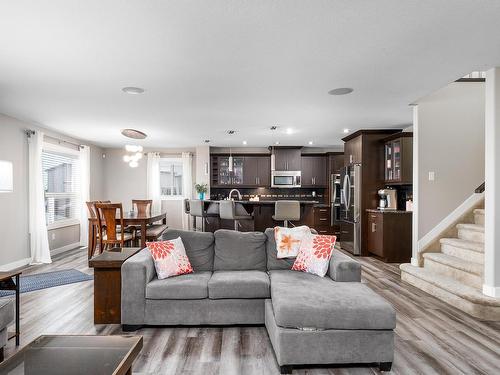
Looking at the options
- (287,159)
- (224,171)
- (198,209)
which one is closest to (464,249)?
(198,209)

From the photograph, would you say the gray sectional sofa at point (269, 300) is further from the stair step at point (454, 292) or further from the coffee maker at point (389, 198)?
the coffee maker at point (389, 198)

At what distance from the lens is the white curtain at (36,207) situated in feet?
18.6

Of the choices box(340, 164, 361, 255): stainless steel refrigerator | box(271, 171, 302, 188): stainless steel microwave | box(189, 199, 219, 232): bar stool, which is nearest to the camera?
box(340, 164, 361, 255): stainless steel refrigerator

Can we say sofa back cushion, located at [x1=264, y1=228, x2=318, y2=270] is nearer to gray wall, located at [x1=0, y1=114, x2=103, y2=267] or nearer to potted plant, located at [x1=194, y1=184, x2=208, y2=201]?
gray wall, located at [x1=0, y1=114, x2=103, y2=267]

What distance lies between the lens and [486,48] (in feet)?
9.31

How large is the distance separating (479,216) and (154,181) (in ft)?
23.9

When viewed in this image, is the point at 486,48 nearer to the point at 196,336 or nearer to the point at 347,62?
the point at 347,62

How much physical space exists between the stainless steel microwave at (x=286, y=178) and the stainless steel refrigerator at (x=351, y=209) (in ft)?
5.83

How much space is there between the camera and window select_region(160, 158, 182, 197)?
29.8 feet

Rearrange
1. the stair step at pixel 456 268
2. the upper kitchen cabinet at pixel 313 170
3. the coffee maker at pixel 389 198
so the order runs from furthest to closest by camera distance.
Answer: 1. the upper kitchen cabinet at pixel 313 170
2. the coffee maker at pixel 389 198
3. the stair step at pixel 456 268

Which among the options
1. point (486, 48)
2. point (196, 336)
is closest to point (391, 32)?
point (486, 48)

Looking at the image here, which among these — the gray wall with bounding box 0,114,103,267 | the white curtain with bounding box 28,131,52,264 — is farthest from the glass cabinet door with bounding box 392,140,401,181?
the gray wall with bounding box 0,114,103,267

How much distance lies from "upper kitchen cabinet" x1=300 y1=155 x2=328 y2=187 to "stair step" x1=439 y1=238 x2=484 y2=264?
4.49 m

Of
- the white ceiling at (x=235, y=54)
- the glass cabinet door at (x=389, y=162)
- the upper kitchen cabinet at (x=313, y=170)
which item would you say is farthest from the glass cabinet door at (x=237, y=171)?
the glass cabinet door at (x=389, y=162)
